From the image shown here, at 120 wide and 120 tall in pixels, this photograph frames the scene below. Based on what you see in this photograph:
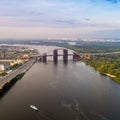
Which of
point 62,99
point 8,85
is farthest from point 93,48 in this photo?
point 62,99

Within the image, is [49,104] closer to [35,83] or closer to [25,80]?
[35,83]

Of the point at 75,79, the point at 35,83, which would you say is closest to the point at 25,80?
the point at 35,83

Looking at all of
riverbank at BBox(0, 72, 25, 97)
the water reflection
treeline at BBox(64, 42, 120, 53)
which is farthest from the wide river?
treeline at BBox(64, 42, 120, 53)

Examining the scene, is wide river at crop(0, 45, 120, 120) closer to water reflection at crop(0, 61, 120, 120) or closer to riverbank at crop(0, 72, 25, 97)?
water reflection at crop(0, 61, 120, 120)

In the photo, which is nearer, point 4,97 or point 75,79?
point 4,97

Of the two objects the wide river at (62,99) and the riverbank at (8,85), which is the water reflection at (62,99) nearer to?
the wide river at (62,99)

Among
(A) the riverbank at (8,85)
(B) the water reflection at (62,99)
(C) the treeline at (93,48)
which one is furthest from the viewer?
(C) the treeline at (93,48)

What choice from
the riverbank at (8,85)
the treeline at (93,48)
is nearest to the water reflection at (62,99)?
the riverbank at (8,85)

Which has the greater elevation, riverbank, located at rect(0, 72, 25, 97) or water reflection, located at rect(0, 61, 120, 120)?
riverbank, located at rect(0, 72, 25, 97)
